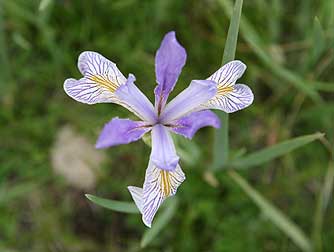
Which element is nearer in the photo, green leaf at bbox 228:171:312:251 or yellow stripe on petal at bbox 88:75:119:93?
yellow stripe on petal at bbox 88:75:119:93

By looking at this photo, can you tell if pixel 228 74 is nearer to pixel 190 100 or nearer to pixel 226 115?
pixel 190 100

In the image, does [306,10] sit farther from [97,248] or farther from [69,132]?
[97,248]

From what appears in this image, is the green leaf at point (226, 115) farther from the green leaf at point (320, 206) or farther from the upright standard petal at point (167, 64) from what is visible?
the green leaf at point (320, 206)

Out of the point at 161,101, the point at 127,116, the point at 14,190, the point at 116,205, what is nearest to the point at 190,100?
the point at 161,101

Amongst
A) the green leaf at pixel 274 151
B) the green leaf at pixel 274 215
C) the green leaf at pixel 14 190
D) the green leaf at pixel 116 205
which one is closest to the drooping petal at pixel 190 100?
the green leaf at pixel 116 205

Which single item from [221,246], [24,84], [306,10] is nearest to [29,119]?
[24,84]

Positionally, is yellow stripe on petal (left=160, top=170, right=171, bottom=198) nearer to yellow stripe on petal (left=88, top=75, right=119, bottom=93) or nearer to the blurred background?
yellow stripe on petal (left=88, top=75, right=119, bottom=93)

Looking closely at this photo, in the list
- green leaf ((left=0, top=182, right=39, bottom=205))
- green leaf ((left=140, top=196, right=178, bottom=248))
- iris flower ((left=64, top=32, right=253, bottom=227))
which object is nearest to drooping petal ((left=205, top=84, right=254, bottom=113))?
iris flower ((left=64, top=32, right=253, bottom=227))
